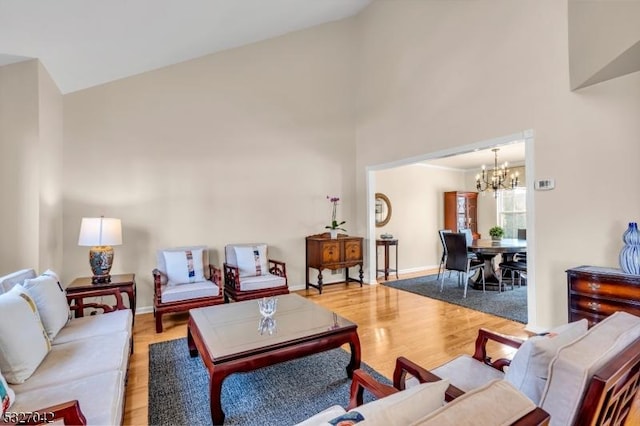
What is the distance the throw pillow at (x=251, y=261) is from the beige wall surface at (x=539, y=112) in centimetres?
277

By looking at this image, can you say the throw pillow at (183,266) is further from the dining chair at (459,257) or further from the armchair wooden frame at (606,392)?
the dining chair at (459,257)

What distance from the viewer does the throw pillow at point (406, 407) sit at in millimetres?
754

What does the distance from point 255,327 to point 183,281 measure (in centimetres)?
194

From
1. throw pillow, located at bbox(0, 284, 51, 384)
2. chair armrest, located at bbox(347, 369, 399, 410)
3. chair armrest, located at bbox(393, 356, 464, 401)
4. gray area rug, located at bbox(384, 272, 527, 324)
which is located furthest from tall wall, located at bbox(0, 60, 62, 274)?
gray area rug, located at bbox(384, 272, 527, 324)

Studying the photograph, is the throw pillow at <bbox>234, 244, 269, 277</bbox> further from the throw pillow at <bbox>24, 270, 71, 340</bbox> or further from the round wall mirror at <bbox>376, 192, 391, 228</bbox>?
the round wall mirror at <bbox>376, 192, 391, 228</bbox>

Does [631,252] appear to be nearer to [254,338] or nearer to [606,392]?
[606,392]

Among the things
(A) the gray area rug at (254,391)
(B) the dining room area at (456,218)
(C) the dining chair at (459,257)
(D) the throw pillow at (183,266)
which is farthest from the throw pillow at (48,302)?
(C) the dining chair at (459,257)

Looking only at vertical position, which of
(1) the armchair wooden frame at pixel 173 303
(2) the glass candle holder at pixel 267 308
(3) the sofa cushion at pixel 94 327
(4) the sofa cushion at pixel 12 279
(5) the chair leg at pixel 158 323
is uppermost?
(4) the sofa cushion at pixel 12 279

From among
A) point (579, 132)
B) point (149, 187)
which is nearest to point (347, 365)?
point (579, 132)

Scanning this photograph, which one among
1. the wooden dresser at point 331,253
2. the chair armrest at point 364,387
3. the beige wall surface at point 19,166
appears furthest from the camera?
the wooden dresser at point 331,253

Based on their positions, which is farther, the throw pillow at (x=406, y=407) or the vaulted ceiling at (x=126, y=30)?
the vaulted ceiling at (x=126, y=30)

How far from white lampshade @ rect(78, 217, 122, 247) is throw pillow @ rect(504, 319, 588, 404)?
11.7ft

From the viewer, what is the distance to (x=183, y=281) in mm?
Answer: 3926

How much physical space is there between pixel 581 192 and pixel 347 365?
2773 millimetres
